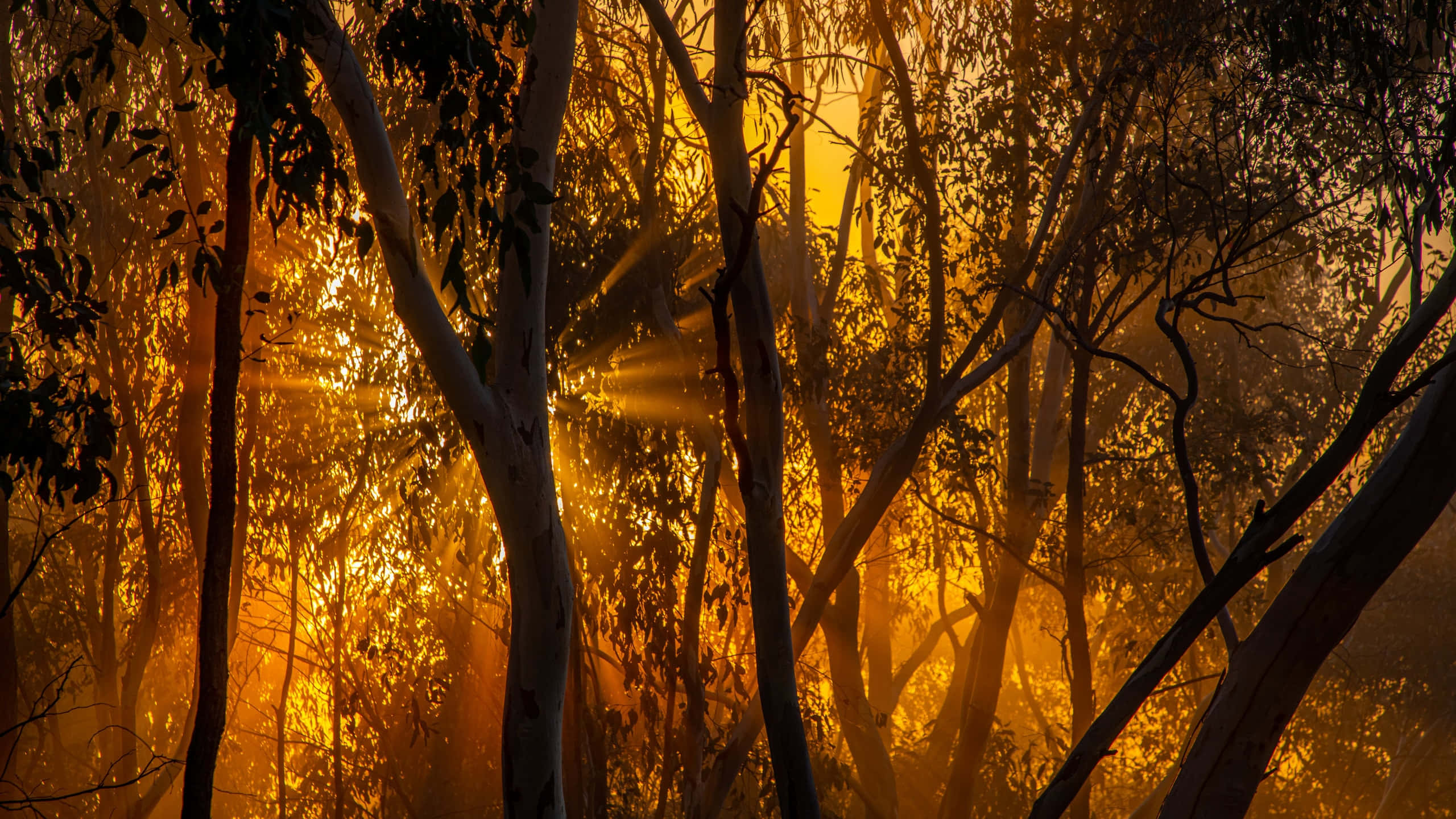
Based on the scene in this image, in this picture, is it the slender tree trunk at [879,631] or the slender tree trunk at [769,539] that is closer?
the slender tree trunk at [769,539]

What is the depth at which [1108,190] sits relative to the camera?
17.5 feet

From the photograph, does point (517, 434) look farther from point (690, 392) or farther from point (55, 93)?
point (690, 392)

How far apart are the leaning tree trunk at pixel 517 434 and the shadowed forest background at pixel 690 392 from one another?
0.01 meters

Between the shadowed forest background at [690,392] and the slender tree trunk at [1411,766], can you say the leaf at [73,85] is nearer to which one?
the shadowed forest background at [690,392]

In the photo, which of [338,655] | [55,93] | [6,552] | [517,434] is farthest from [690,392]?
[338,655]

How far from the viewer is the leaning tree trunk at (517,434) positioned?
8.21 feet

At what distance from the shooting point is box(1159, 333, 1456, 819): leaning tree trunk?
2393 mm

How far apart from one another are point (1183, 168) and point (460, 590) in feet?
17.7

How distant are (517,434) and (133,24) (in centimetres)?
122

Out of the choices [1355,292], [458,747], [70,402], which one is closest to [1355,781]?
[1355,292]

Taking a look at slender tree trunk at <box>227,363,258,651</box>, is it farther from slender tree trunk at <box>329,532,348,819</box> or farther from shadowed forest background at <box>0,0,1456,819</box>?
slender tree trunk at <box>329,532,348,819</box>

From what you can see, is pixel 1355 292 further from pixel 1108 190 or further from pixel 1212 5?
pixel 1212 5

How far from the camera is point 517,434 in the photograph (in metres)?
2.60

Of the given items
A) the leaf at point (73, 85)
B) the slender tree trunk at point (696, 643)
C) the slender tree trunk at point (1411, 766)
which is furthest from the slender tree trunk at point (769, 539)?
the slender tree trunk at point (1411, 766)
